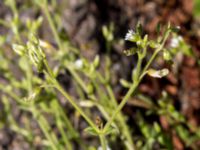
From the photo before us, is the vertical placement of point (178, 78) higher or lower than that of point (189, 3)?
lower

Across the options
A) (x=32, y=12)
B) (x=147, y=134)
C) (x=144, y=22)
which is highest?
(x=32, y=12)

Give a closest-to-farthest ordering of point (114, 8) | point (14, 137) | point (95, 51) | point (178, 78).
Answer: point (14, 137), point (95, 51), point (178, 78), point (114, 8)

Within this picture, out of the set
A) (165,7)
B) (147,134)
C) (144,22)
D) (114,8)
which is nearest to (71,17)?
(114,8)

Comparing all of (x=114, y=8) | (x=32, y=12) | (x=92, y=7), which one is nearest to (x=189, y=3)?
(x=114, y=8)

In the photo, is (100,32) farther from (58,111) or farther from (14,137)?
(58,111)

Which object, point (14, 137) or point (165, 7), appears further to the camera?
point (165, 7)

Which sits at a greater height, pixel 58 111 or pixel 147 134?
pixel 58 111

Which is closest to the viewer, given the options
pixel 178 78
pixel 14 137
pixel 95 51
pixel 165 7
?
pixel 14 137

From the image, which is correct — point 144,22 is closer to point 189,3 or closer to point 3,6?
point 189,3

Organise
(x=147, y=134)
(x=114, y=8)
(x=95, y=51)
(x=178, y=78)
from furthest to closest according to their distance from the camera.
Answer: (x=114, y=8), (x=178, y=78), (x=95, y=51), (x=147, y=134)
